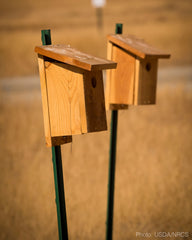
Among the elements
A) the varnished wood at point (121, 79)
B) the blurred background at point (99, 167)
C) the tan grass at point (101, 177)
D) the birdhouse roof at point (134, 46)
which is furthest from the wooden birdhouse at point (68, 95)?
the tan grass at point (101, 177)

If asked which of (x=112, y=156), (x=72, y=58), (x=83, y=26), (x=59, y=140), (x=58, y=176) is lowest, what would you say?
(x=112, y=156)

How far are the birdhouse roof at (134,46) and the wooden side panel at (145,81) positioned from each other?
82mm

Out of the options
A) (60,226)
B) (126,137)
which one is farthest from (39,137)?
(60,226)

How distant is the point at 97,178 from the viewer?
5199 millimetres

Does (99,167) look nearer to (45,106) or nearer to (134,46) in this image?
(134,46)

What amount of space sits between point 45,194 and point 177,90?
4489 mm

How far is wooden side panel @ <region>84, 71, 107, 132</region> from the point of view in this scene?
2.41 meters

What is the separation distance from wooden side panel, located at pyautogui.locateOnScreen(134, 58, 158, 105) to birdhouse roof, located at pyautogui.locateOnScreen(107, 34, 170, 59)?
0.08 m

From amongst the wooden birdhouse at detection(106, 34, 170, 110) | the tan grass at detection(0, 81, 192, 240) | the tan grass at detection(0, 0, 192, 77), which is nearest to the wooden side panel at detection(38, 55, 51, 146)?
the wooden birdhouse at detection(106, 34, 170, 110)

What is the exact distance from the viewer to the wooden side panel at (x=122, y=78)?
9.81 feet

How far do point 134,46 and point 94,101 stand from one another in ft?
2.20

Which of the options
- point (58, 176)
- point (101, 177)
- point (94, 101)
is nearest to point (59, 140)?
point (58, 176)

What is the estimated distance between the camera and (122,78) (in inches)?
119

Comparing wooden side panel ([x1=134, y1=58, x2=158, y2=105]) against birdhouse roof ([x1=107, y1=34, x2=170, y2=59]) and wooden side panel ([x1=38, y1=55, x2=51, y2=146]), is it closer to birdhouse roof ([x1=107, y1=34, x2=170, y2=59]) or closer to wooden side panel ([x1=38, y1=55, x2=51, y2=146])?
birdhouse roof ([x1=107, y1=34, x2=170, y2=59])
